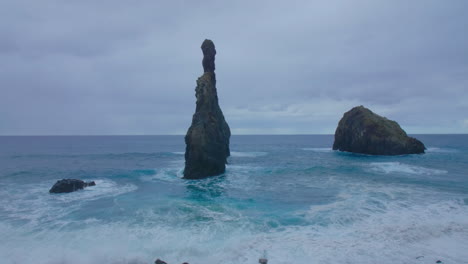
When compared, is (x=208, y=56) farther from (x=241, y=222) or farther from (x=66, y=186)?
(x=241, y=222)

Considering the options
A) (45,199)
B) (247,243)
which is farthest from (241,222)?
(45,199)

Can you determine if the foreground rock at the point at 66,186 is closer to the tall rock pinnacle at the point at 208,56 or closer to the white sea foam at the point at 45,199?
the white sea foam at the point at 45,199

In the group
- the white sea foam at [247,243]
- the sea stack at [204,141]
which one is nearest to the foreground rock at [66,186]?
the white sea foam at [247,243]

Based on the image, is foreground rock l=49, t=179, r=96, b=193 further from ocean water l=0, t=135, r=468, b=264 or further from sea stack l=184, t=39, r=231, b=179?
sea stack l=184, t=39, r=231, b=179

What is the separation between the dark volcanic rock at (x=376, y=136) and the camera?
→ 65.6 meters

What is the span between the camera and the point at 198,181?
36438mm

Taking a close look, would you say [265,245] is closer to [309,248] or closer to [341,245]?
[309,248]

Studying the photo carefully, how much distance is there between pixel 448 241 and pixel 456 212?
270 inches

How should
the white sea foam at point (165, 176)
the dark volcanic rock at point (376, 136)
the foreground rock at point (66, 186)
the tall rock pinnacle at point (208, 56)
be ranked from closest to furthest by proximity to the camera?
the foreground rock at point (66, 186) < the white sea foam at point (165, 176) < the tall rock pinnacle at point (208, 56) < the dark volcanic rock at point (376, 136)

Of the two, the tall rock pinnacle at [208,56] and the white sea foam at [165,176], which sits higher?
the tall rock pinnacle at [208,56]

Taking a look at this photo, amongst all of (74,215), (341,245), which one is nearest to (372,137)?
(341,245)

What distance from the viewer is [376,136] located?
66438 millimetres

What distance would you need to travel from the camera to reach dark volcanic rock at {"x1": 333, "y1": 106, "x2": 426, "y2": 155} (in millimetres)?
65562

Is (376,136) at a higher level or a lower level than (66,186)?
higher
